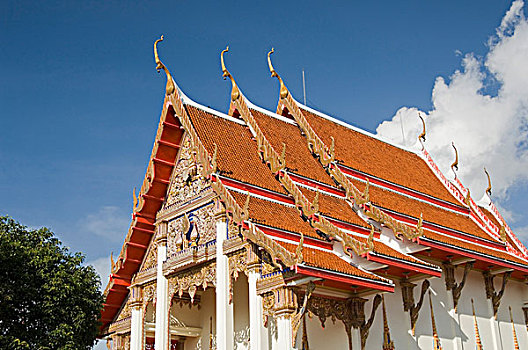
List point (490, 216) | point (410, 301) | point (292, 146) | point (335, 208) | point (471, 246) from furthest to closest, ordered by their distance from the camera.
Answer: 1. point (490, 216)
2. point (292, 146)
3. point (471, 246)
4. point (335, 208)
5. point (410, 301)

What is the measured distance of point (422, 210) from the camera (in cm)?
1541

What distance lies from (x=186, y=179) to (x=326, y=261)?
3.85 metres

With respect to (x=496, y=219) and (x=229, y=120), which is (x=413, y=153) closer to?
(x=496, y=219)

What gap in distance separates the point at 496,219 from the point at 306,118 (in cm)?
676

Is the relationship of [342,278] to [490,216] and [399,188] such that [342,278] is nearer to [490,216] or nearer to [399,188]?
[399,188]

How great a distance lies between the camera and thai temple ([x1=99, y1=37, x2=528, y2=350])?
11.1 meters

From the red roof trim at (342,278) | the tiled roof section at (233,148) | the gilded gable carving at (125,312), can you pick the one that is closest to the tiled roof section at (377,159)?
the tiled roof section at (233,148)

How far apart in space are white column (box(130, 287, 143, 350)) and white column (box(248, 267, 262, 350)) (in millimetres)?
3721

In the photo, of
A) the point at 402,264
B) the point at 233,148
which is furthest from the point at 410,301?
the point at 233,148

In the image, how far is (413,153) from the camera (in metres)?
19.0

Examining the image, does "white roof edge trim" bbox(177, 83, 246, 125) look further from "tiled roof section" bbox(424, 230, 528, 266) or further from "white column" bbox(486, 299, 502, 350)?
"white column" bbox(486, 299, 502, 350)

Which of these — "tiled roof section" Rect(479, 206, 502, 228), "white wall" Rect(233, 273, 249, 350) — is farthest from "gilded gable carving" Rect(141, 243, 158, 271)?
"tiled roof section" Rect(479, 206, 502, 228)

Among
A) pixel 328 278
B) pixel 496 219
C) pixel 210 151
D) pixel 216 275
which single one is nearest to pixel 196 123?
pixel 210 151

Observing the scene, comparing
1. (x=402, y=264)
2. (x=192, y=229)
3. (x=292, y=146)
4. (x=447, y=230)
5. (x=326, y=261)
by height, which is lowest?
(x=326, y=261)
